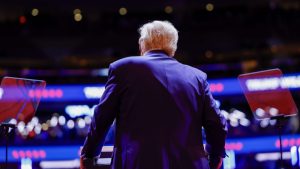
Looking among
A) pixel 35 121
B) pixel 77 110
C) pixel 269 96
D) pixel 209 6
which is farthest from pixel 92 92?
pixel 269 96

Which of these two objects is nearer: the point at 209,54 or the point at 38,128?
the point at 38,128

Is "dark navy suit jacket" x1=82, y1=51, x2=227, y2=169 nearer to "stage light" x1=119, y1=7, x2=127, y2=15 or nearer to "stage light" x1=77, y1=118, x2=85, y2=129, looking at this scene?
"stage light" x1=77, y1=118, x2=85, y2=129

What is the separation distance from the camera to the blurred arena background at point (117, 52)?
1505 cm

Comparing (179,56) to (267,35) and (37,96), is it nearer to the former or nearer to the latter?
(267,35)

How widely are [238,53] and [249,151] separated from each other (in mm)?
4715

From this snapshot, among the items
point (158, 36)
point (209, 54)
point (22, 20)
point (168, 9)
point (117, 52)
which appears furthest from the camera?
point (168, 9)

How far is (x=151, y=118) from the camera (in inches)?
107

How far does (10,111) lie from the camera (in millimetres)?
3732

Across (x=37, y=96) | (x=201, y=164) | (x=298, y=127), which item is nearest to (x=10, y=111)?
(x=37, y=96)

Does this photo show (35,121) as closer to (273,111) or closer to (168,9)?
(168,9)

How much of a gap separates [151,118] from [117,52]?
1686cm

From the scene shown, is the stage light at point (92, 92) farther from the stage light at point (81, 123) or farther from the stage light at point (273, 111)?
the stage light at point (273, 111)

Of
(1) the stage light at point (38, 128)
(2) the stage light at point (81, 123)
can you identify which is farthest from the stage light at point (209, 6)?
(1) the stage light at point (38, 128)

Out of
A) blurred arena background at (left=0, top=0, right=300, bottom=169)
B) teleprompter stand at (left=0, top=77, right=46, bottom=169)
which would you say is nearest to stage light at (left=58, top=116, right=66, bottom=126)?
blurred arena background at (left=0, top=0, right=300, bottom=169)
